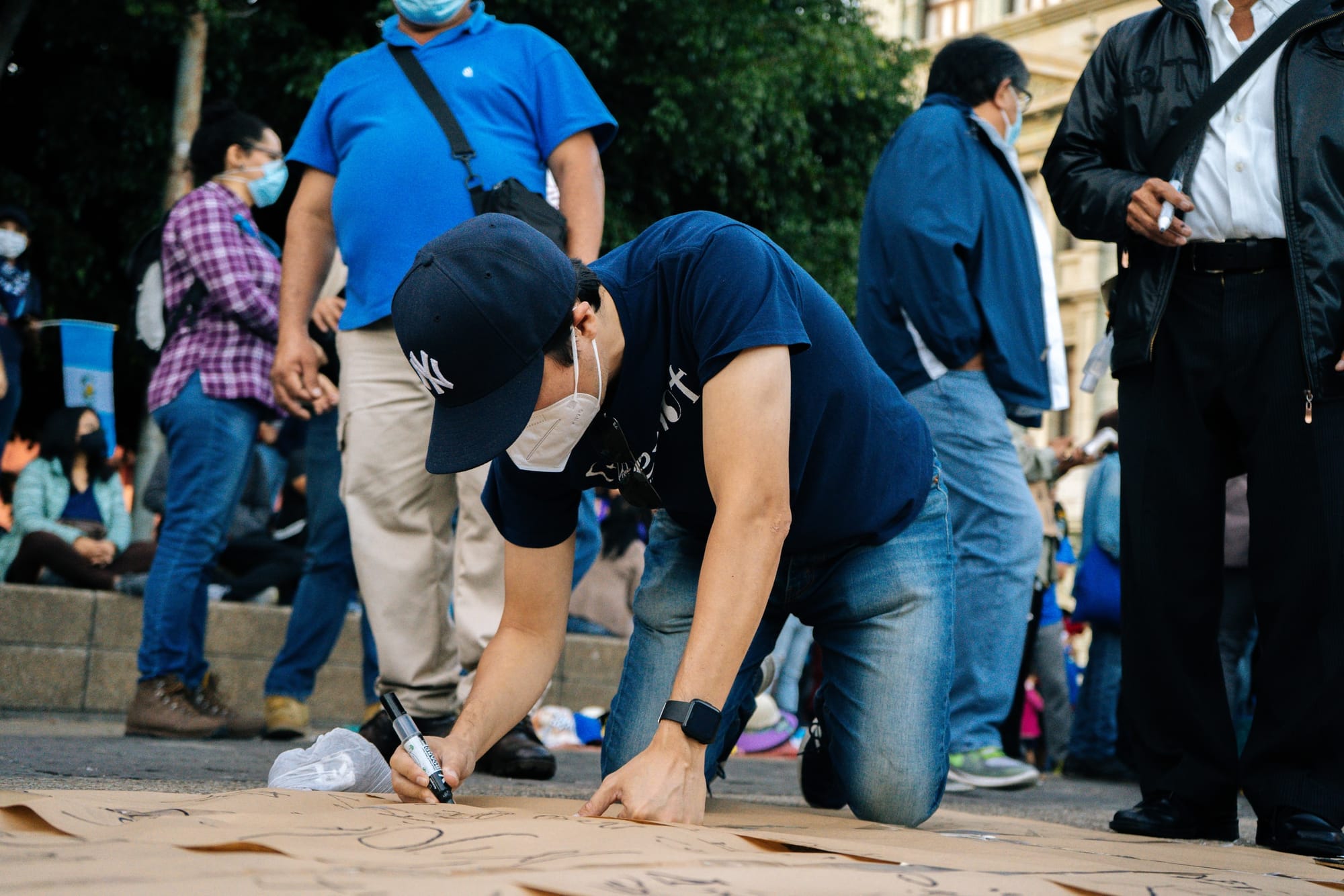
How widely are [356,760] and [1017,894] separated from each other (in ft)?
4.88

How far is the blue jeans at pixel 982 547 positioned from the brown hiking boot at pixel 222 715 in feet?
7.52

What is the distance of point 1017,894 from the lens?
69.7 inches

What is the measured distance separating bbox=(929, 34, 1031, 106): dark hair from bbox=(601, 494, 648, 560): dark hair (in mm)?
3304

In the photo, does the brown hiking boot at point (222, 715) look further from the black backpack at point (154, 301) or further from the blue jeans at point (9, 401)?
the blue jeans at point (9, 401)

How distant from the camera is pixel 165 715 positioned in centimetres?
458

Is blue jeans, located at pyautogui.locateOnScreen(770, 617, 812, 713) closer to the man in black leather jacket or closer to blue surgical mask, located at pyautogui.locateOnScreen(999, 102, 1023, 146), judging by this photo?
blue surgical mask, located at pyautogui.locateOnScreen(999, 102, 1023, 146)

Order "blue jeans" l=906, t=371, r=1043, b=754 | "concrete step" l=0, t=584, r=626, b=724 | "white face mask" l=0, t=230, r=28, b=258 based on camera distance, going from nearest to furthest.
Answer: "blue jeans" l=906, t=371, r=1043, b=754, "concrete step" l=0, t=584, r=626, b=724, "white face mask" l=0, t=230, r=28, b=258

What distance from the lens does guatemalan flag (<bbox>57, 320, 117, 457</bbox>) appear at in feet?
22.2

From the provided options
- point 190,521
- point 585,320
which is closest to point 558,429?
point 585,320

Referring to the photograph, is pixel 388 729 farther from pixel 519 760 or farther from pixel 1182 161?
pixel 1182 161

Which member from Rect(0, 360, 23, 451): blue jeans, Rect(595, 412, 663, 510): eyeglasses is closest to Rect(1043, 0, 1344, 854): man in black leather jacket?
Rect(595, 412, 663, 510): eyeglasses

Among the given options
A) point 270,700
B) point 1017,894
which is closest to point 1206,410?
point 1017,894

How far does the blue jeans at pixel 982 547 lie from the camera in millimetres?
4121

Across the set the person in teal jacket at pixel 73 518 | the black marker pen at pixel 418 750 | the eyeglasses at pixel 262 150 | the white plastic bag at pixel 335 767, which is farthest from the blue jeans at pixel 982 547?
the person in teal jacket at pixel 73 518
